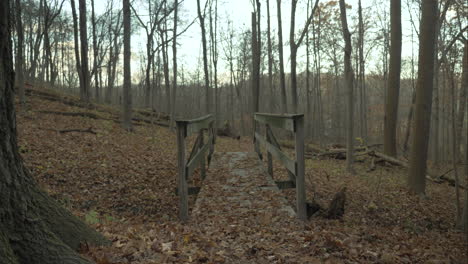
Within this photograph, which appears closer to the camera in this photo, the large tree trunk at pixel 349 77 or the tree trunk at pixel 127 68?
the large tree trunk at pixel 349 77

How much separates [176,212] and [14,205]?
12.6ft

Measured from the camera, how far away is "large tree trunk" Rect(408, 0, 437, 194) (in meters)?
7.43

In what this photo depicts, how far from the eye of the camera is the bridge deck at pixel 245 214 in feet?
11.5

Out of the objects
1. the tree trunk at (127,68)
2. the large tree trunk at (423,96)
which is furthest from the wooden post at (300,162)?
the tree trunk at (127,68)

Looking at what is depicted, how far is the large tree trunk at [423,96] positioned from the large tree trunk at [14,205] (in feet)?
25.5

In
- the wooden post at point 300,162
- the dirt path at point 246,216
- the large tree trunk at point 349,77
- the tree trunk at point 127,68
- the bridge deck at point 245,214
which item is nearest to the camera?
the dirt path at point 246,216

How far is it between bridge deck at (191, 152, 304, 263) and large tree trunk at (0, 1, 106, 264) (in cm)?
155

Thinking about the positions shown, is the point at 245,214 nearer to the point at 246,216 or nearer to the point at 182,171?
the point at 246,216

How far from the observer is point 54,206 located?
2652mm

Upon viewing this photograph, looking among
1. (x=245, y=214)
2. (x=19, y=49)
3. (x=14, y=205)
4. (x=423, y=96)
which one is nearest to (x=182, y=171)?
(x=245, y=214)

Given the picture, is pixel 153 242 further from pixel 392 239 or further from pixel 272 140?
pixel 272 140

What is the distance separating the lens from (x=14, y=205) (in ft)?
6.97

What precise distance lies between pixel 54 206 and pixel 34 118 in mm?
11637

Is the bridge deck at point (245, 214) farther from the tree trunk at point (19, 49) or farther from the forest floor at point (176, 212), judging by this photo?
the tree trunk at point (19, 49)
